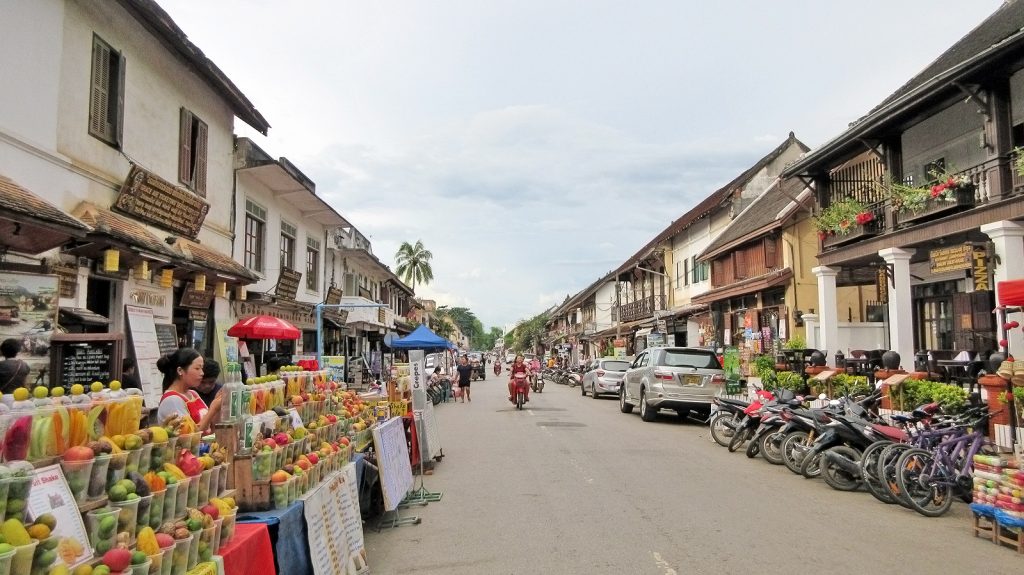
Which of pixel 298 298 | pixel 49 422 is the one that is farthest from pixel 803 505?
pixel 298 298

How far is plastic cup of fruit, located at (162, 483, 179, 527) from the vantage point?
128 inches

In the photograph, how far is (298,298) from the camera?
2114 centimetres

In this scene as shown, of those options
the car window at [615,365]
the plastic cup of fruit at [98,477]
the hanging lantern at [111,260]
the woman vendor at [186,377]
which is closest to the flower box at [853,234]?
the car window at [615,365]

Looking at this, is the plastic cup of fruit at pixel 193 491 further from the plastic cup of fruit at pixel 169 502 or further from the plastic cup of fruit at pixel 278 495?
the plastic cup of fruit at pixel 278 495

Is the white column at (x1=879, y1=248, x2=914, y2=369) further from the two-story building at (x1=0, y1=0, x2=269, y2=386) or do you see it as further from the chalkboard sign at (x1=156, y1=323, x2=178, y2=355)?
the chalkboard sign at (x1=156, y1=323, x2=178, y2=355)

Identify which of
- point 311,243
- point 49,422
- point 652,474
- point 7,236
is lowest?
point 652,474

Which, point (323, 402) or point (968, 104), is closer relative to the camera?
point (323, 402)

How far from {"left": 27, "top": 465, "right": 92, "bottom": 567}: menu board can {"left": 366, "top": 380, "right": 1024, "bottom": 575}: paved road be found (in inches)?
125

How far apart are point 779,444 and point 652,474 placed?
94.4 inches

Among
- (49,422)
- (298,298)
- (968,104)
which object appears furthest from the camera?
(298,298)

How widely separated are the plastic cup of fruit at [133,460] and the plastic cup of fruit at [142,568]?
2.04ft

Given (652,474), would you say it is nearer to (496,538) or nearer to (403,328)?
(496,538)

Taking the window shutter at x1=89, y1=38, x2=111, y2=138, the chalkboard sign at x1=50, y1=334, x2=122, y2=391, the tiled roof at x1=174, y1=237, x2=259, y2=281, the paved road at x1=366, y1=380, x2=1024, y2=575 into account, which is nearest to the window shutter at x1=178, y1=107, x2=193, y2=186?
the tiled roof at x1=174, y1=237, x2=259, y2=281

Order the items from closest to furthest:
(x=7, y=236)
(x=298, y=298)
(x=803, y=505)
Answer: (x=7, y=236) < (x=803, y=505) < (x=298, y=298)
